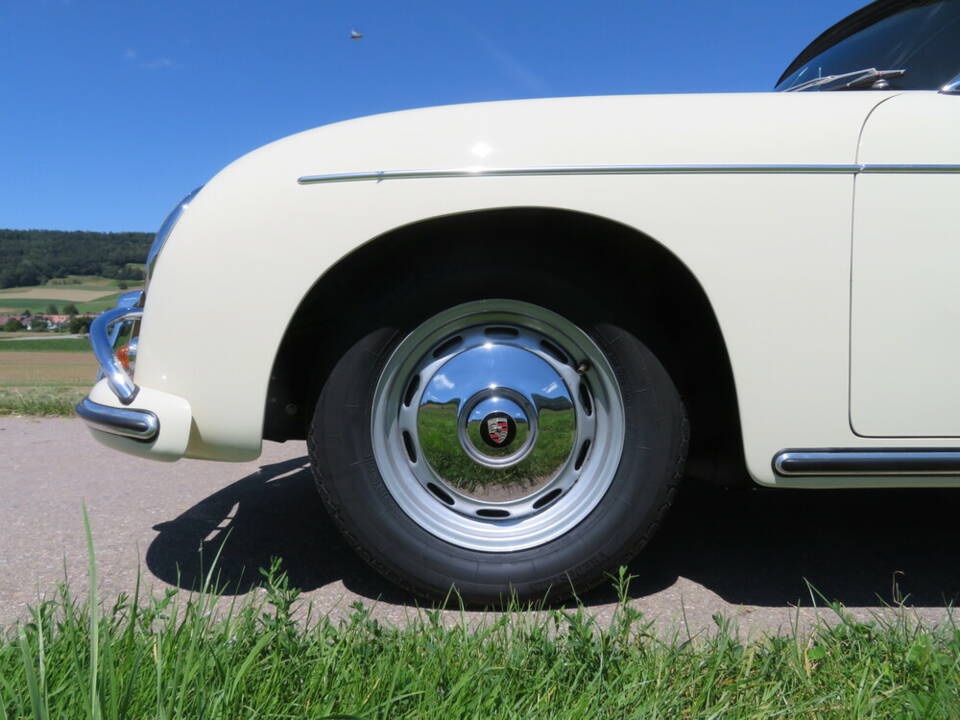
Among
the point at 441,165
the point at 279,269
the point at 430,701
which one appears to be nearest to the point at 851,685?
the point at 430,701

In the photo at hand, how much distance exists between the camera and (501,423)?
1665mm

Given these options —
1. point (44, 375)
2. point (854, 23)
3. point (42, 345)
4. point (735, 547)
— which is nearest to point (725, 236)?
point (735, 547)

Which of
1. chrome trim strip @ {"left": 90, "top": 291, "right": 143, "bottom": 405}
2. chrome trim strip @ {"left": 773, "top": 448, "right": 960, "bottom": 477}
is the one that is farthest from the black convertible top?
chrome trim strip @ {"left": 90, "top": 291, "right": 143, "bottom": 405}

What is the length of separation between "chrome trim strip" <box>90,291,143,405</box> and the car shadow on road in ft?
1.57

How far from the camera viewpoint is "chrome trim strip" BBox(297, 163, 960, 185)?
4.87ft

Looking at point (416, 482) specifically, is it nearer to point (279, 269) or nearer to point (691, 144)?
point (279, 269)

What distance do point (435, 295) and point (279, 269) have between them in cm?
37

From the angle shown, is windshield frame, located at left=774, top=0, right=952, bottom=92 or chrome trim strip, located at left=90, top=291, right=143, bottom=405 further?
windshield frame, located at left=774, top=0, right=952, bottom=92

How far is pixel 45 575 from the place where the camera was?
6.03 feet

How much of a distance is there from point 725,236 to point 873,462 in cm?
62

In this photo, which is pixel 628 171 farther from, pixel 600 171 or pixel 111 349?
pixel 111 349

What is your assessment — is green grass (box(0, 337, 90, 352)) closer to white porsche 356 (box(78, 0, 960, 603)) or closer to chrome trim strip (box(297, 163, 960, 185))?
white porsche 356 (box(78, 0, 960, 603))

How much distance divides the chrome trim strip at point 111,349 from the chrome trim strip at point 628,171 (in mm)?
650

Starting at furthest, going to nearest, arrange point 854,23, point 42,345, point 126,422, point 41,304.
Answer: point 41,304 < point 42,345 < point 854,23 < point 126,422
